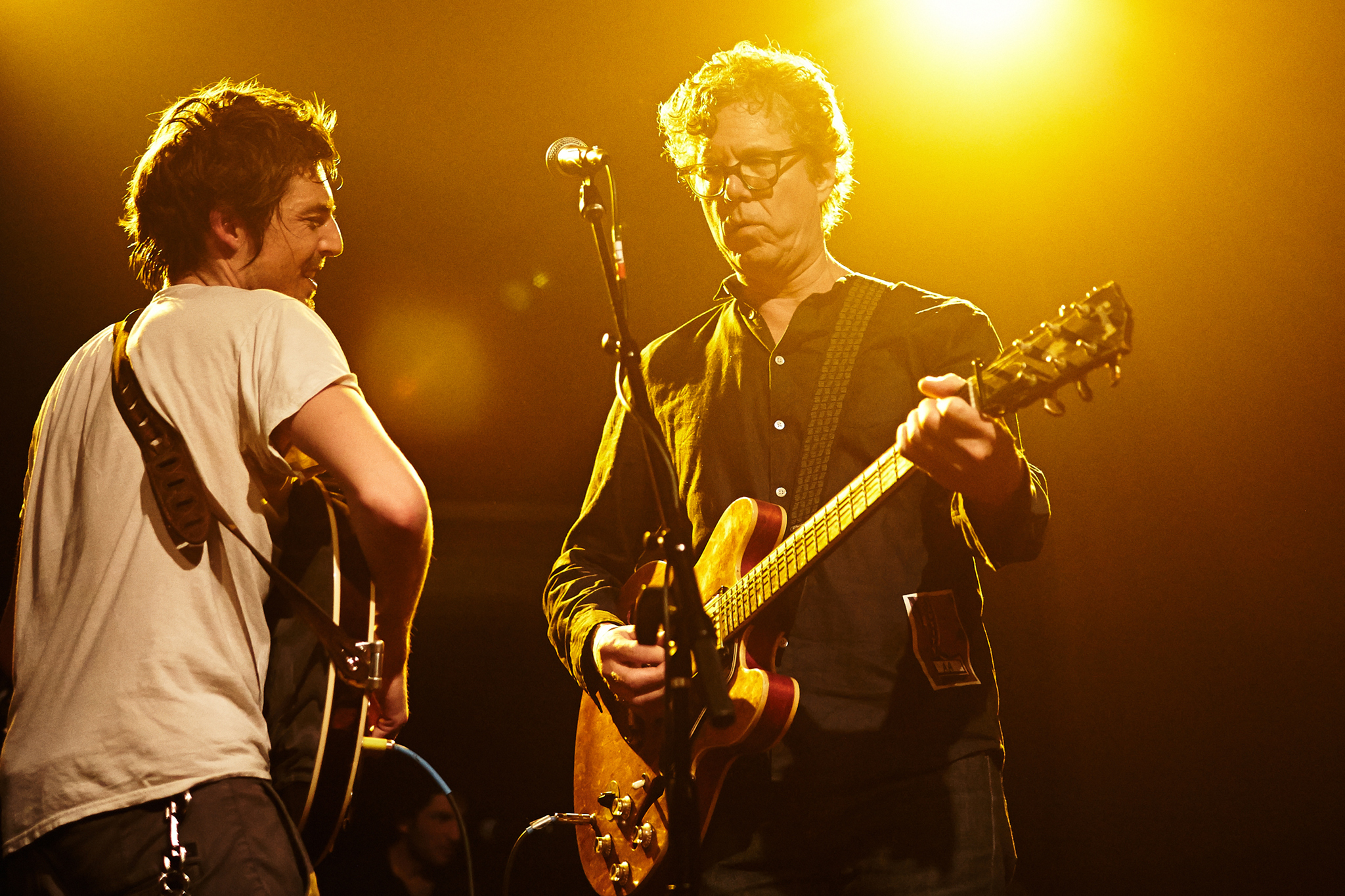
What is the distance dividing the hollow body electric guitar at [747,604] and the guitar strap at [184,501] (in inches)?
20.3

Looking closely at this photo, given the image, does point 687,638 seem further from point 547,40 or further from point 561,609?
point 547,40

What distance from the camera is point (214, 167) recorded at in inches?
75.5

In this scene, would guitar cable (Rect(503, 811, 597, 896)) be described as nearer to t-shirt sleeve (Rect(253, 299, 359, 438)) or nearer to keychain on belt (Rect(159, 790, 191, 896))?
keychain on belt (Rect(159, 790, 191, 896))

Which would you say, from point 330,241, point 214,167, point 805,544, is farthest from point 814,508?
point 214,167

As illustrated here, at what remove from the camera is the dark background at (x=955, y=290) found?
132 inches

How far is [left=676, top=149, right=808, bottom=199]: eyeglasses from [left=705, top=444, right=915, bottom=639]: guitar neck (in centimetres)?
87

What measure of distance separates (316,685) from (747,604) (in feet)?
2.84

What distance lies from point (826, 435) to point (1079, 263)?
2002 millimetres

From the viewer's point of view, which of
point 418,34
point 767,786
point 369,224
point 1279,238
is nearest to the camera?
point 767,786

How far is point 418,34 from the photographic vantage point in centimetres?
410

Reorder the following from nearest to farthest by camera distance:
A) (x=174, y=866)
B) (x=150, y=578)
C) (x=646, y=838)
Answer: (x=174, y=866)
(x=150, y=578)
(x=646, y=838)

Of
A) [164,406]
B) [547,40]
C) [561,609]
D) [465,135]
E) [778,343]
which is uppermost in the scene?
[547,40]

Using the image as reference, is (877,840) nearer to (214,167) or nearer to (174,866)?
(174,866)

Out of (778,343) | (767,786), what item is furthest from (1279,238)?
(767,786)
